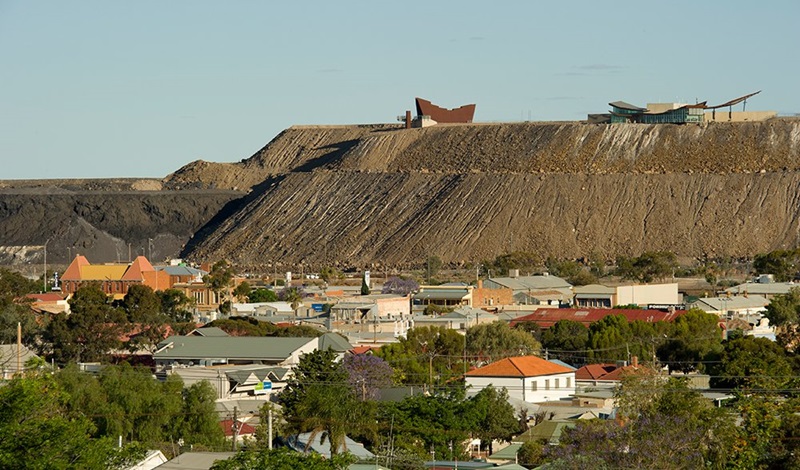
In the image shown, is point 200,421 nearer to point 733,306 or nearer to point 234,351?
point 234,351

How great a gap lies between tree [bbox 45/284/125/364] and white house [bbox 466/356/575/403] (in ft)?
57.6

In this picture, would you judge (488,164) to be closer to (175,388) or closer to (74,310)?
(74,310)

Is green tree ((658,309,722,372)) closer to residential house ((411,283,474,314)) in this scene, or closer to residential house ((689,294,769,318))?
residential house ((689,294,769,318))

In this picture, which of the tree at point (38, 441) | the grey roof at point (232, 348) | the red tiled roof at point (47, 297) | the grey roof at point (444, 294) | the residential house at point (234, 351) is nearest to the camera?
the tree at point (38, 441)

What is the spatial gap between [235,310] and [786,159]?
82.7m

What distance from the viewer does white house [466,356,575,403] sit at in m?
54.6

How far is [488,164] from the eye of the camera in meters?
169

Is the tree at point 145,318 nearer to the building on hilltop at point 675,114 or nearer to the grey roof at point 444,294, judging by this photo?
the grey roof at point 444,294

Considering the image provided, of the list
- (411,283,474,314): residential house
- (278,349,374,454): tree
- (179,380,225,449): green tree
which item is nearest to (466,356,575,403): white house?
(278,349,374,454): tree

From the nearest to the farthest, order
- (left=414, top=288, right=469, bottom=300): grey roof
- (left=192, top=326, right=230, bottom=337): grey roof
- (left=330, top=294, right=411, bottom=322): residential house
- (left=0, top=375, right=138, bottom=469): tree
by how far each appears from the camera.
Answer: (left=0, top=375, right=138, bottom=469): tree, (left=192, top=326, right=230, bottom=337): grey roof, (left=330, top=294, right=411, bottom=322): residential house, (left=414, top=288, right=469, bottom=300): grey roof

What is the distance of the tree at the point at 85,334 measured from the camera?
66.9 m

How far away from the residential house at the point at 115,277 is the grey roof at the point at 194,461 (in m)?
63.8

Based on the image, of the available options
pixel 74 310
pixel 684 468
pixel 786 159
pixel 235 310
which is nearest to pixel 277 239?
Result: pixel 786 159

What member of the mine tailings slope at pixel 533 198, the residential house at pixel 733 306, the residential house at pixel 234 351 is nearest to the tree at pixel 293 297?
the residential house at pixel 733 306
